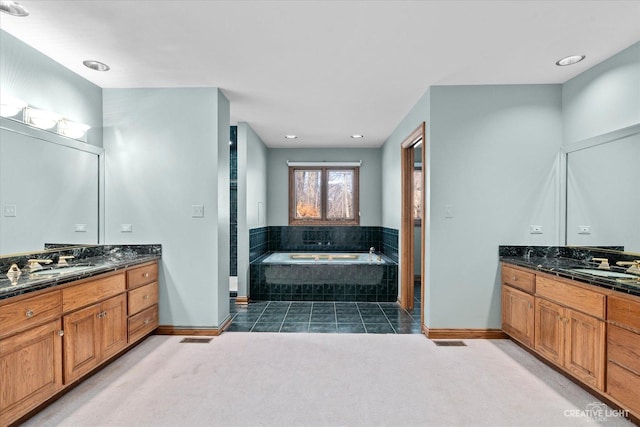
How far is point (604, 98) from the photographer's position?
2785 mm

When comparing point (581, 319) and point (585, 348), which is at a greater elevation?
point (581, 319)

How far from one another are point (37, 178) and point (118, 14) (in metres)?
1.53

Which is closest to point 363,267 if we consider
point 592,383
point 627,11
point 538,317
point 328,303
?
point 328,303

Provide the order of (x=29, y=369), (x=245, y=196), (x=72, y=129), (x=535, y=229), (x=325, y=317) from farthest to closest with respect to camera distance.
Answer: (x=245, y=196) → (x=325, y=317) → (x=535, y=229) → (x=72, y=129) → (x=29, y=369)

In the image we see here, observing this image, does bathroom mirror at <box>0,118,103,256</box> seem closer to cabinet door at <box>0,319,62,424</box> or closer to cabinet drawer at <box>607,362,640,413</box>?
cabinet door at <box>0,319,62,424</box>

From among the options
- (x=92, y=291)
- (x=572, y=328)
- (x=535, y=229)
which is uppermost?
(x=535, y=229)

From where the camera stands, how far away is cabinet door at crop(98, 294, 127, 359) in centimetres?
259

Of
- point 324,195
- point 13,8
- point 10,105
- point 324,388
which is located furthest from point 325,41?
point 324,195

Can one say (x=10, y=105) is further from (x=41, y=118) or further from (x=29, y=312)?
(x=29, y=312)

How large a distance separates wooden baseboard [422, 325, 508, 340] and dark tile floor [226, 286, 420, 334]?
298 mm

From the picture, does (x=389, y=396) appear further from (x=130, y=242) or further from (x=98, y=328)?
(x=130, y=242)

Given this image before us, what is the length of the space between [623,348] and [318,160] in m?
4.87

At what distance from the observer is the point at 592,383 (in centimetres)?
219

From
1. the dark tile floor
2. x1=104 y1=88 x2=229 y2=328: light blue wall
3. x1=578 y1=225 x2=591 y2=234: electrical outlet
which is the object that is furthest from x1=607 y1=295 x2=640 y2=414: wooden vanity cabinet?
x1=104 y1=88 x2=229 y2=328: light blue wall
